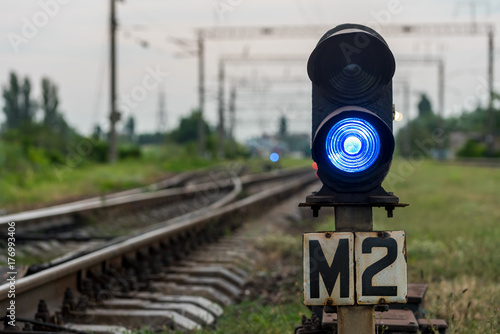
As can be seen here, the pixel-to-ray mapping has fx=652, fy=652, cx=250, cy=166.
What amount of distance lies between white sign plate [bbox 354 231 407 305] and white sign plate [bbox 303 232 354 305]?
31mm

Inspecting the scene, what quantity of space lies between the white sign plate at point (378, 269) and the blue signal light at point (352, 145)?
0.84 feet

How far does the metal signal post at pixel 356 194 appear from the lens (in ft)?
7.61

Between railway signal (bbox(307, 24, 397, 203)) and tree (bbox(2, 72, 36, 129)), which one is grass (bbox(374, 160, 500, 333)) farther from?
tree (bbox(2, 72, 36, 129))

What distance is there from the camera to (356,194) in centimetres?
235

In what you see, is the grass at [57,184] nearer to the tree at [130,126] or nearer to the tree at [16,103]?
the tree at [16,103]

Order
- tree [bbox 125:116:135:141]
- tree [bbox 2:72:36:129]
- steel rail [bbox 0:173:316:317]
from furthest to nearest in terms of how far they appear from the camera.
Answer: tree [bbox 125:116:135:141]
tree [bbox 2:72:36:129]
steel rail [bbox 0:173:316:317]

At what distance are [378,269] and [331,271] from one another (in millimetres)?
169

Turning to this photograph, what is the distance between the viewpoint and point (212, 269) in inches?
251

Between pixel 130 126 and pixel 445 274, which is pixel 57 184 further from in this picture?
pixel 130 126

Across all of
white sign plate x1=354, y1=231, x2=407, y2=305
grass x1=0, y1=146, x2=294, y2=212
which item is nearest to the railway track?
white sign plate x1=354, y1=231, x2=407, y2=305

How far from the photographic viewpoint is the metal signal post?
2.32 metres

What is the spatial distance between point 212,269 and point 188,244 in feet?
4.46

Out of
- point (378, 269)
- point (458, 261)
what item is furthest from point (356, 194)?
point (458, 261)

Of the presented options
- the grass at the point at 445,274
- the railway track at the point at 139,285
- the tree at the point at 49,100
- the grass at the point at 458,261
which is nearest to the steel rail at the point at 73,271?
the railway track at the point at 139,285
